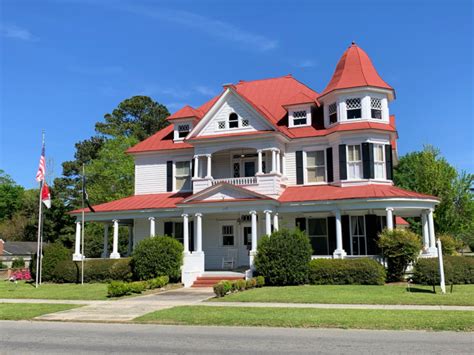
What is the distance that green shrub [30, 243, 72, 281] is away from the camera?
2792 centimetres

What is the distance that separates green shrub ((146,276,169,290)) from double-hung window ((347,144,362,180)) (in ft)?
38.2

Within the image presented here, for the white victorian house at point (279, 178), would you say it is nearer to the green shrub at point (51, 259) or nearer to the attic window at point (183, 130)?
the attic window at point (183, 130)

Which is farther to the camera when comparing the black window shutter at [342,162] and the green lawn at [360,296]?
the black window shutter at [342,162]

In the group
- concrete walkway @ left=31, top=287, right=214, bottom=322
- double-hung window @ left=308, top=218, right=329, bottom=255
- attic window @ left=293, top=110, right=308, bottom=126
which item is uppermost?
attic window @ left=293, top=110, right=308, bottom=126

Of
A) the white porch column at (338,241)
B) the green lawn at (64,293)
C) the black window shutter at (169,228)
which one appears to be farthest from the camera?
the black window shutter at (169,228)

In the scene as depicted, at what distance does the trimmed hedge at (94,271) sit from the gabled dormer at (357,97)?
14.6 meters

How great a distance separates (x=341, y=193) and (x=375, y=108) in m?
6.01

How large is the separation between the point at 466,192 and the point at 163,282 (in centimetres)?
2934

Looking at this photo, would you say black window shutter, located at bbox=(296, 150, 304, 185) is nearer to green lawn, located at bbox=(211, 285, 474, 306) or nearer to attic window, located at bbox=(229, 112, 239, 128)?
attic window, located at bbox=(229, 112, 239, 128)

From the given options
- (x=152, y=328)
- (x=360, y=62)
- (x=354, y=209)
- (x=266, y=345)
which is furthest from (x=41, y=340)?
(x=360, y=62)

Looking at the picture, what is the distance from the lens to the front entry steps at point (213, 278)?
2453 centimetres

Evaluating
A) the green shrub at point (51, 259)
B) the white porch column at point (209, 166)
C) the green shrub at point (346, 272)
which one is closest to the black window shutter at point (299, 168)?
the white porch column at point (209, 166)

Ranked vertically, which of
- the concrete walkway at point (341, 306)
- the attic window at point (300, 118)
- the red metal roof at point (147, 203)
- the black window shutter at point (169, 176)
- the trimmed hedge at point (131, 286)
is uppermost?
the attic window at point (300, 118)

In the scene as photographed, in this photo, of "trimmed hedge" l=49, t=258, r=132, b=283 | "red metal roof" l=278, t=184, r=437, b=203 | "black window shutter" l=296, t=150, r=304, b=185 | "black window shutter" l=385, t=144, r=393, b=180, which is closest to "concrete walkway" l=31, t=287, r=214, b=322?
"trimmed hedge" l=49, t=258, r=132, b=283
